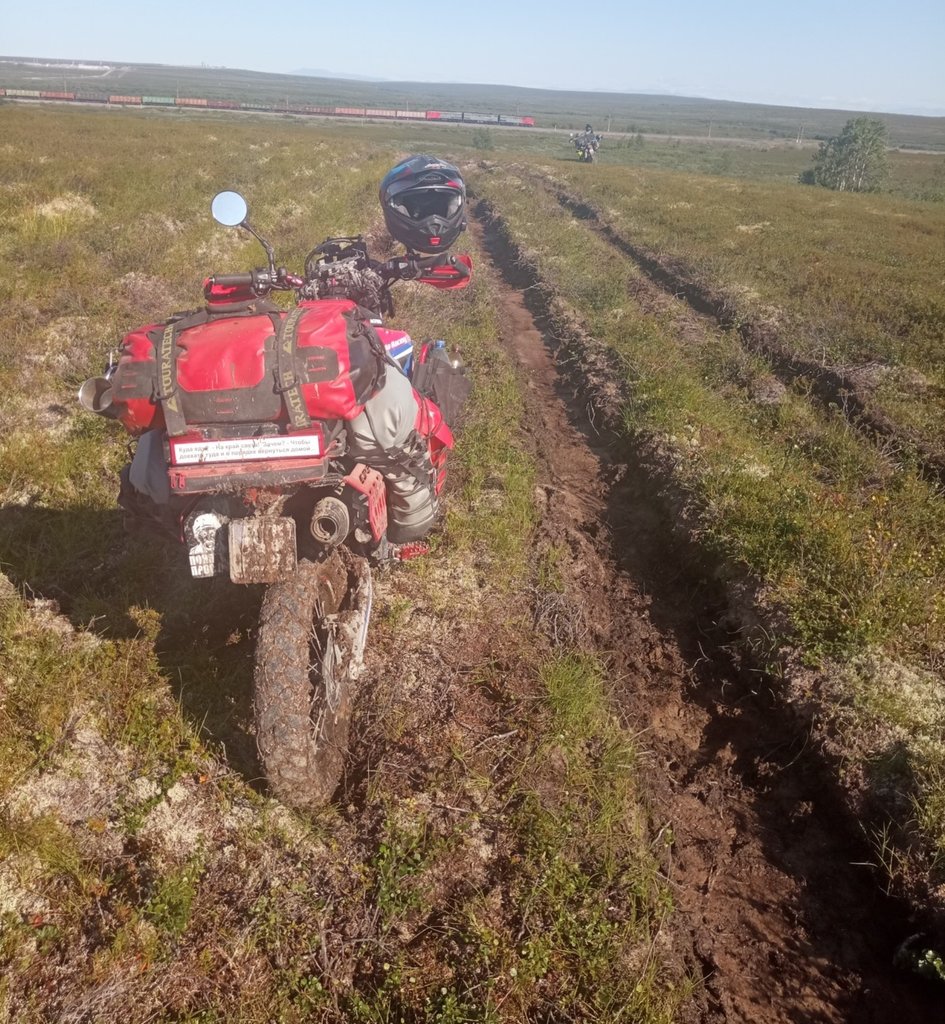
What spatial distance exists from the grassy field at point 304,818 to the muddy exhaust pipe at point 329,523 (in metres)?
1.25

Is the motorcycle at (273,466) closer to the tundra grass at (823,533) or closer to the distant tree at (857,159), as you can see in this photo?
the tundra grass at (823,533)

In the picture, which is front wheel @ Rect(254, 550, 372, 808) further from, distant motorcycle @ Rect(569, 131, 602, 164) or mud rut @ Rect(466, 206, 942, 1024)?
distant motorcycle @ Rect(569, 131, 602, 164)

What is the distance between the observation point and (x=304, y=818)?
131 inches

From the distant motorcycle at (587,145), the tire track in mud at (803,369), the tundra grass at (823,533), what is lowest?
the tundra grass at (823,533)

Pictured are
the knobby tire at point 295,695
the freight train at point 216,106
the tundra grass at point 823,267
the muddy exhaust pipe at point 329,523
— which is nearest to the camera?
the knobby tire at point 295,695

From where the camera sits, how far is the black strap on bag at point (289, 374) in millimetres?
3016

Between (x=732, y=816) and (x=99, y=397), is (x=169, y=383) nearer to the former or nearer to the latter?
(x=99, y=397)

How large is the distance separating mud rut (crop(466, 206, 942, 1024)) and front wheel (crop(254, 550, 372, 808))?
1.85 m

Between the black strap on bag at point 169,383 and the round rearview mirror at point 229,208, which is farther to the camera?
the round rearview mirror at point 229,208

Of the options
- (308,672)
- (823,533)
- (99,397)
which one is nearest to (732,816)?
(308,672)

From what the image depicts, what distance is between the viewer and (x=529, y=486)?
655 cm

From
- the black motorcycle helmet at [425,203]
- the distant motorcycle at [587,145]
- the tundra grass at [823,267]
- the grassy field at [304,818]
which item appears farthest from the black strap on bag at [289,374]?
the distant motorcycle at [587,145]

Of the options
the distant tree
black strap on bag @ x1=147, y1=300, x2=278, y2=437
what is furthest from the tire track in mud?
the distant tree

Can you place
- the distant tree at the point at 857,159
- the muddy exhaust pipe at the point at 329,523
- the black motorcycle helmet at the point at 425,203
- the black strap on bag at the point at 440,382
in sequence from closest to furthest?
the muddy exhaust pipe at the point at 329,523, the black strap on bag at the point at 440,382, the black motorcycle helmet at the point at 425,203, the distant tree at the point at 857,159
